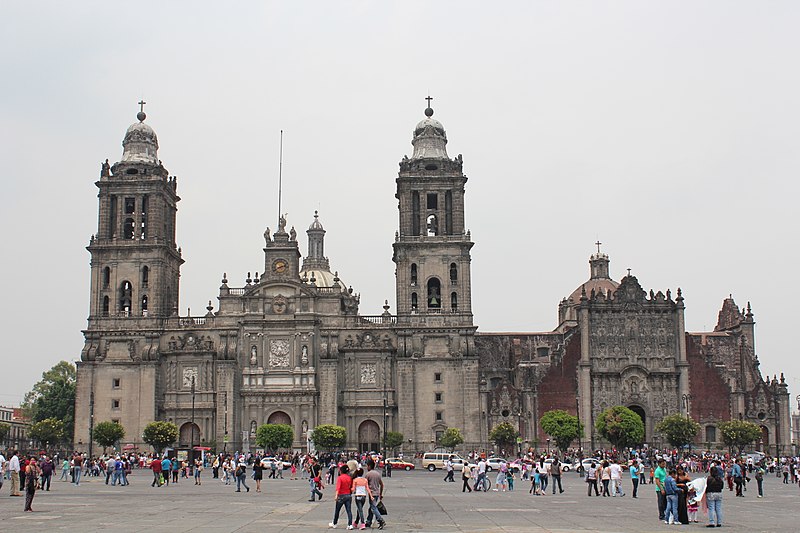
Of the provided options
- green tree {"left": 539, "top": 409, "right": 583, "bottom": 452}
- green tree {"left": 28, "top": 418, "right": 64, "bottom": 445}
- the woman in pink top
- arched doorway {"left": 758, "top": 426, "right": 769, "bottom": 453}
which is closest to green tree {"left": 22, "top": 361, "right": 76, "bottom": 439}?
green tree {"left": 28, "top": 418, "right": 64, "bottom": 445}

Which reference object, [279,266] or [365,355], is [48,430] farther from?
[365,355]

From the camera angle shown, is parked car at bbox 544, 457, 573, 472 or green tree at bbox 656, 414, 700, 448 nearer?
parked car at bbox 544, 457, 573, 472

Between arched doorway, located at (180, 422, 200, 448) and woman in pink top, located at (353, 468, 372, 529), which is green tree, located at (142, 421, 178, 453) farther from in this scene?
woman in pink top, located at (353, 468, 372, 529)

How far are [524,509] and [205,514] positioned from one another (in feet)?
33.0

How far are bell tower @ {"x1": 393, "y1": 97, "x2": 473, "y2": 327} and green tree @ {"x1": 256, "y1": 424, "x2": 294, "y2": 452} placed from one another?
1367 cm

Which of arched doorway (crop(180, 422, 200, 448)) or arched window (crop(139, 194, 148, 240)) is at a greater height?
arched window (crop(139, 194, 148, 240))

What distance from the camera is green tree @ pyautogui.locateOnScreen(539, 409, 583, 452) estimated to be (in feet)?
271

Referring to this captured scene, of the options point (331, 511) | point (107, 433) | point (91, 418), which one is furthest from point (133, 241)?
point (331, 511)

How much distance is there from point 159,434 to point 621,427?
1403 inches

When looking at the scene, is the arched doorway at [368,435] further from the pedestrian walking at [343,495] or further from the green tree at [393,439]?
the pedestrian walking at [343,495]

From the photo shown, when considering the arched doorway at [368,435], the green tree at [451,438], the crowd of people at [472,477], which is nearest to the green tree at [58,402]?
the crowd of people at [472,477]

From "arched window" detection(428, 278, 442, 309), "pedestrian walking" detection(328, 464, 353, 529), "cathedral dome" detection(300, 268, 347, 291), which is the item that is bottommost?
"pedestrian walking" detection(328, 464, 353, 529)

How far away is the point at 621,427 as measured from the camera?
8181cm

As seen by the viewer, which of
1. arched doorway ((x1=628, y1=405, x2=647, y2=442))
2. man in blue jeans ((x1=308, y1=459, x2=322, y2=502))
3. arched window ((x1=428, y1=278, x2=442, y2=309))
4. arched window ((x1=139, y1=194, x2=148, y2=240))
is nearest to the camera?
man in blue jeans ((x1=308, y1=459, x2=322, y2=502))
